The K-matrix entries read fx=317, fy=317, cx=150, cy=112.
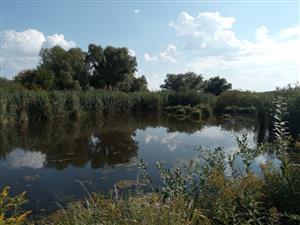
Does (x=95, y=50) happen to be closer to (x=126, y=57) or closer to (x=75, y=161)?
(x=126, y=57)

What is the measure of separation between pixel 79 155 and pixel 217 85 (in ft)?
113

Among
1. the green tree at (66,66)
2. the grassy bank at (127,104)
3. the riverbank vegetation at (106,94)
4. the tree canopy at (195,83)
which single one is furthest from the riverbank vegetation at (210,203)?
the tree canopy at (195,83)

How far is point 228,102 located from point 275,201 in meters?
24.1

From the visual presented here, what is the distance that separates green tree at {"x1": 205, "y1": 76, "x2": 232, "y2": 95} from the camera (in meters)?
41.5

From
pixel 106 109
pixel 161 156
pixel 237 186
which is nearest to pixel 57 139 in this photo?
pixel 161 156

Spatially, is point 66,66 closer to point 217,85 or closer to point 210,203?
point 217,85

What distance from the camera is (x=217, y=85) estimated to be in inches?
1660

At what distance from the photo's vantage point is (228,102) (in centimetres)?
2719

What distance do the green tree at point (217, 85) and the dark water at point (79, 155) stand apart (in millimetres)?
25971

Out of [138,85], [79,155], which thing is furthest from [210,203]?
[138,85]

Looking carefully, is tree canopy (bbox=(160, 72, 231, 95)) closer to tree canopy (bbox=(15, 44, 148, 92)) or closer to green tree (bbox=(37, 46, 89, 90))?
tree canopy (bbox=(15, 44, 148, 92))

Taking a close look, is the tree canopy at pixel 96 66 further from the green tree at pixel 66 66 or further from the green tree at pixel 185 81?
the green tree at pixel 185 81

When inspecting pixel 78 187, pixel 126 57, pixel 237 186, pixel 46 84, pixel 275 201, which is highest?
pixel 126 57

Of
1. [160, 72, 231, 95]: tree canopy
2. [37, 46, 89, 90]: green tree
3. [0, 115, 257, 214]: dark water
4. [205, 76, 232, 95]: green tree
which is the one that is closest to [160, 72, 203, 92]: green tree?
[160, 72, 231, 95]: tree canopy
